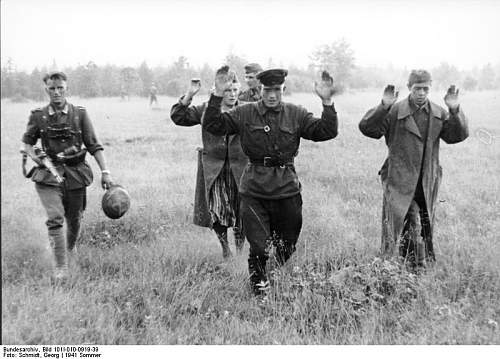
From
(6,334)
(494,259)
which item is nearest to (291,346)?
→ (6,334)

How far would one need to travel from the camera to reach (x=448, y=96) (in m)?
4.21

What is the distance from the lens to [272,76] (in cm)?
409

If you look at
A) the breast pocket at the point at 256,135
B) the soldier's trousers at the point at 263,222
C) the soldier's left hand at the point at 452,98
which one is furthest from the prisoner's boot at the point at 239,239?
the soldier's left hand at the point at 452,98

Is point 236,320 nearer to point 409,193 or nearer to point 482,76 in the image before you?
point 409,193

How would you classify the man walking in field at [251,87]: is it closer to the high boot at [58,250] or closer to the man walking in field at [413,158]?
the man walking in field at [413,158]

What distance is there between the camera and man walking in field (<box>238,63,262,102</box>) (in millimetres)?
5434

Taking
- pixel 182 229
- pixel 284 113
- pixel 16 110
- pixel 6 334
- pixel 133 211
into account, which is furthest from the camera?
pixel 16 110

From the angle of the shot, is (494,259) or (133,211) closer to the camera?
(494,259)

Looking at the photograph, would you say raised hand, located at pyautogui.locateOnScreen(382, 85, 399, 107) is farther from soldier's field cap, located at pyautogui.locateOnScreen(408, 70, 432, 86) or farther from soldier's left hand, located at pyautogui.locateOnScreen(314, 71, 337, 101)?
soldier's left hand, located at pyautogui.locateOnScreen(314, 71, 337, 101)

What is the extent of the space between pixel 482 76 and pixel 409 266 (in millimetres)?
15951

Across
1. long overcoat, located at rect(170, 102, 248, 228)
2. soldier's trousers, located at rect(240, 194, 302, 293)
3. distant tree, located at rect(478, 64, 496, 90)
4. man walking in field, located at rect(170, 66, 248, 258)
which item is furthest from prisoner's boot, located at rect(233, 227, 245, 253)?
distant tree, located at rect(478, 64, 496, 90)

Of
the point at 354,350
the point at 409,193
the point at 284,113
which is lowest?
the point at 354,350

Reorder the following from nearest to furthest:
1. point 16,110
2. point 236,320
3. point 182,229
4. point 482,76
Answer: point 236,320 < point 182,229 < point 16,110 < point 482,76

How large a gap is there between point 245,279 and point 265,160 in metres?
1.15
